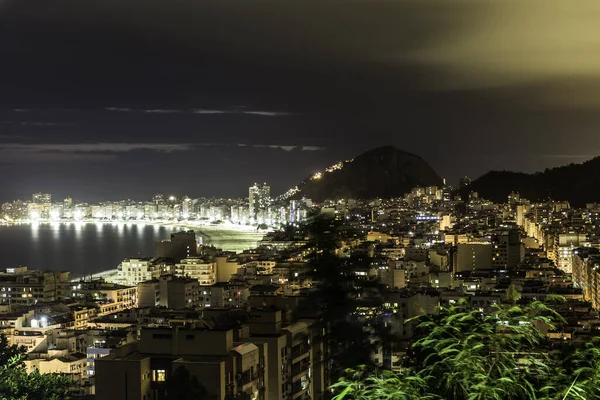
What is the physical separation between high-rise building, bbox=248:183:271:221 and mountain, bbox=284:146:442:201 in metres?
3.25

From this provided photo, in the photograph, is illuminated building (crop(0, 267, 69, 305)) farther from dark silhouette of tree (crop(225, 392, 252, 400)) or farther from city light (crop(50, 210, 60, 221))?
city light (crop(50, 210, 60, 221))

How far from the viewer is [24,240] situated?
4366cm

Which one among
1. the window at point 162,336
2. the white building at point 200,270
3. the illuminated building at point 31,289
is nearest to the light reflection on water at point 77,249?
the white building at point 200,270

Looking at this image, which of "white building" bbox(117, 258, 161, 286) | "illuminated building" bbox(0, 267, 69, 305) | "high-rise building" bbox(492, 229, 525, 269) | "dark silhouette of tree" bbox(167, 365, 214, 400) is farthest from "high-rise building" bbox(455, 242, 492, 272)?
"dark silhouette of tree" bbox(167, 365, 214, 400)

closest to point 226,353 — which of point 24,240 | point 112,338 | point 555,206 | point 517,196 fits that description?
point 112,338

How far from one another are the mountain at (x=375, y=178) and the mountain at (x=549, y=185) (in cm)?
816

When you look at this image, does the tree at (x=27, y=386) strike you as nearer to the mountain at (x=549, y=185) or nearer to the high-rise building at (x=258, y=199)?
the mountain at (x=549, y=185)

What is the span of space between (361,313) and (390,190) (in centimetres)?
5108

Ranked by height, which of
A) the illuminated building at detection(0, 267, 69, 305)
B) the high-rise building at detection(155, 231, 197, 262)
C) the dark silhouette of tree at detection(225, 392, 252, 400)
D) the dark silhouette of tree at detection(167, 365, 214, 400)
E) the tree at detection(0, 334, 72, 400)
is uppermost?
the high-rise building at detection(155, 231, 197, 262)

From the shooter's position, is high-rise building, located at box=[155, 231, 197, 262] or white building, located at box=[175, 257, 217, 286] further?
high-rise building, located at box=[155, 231, 197, 262]

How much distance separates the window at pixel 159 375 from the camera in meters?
4.56

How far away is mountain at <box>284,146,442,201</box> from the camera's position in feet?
174

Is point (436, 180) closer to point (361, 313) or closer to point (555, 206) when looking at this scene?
point (555, 206)

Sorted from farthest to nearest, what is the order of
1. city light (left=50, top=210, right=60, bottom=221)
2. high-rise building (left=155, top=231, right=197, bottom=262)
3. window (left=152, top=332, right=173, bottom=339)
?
city light (left=50, top=210, right=60, bottom=221) < high-rise building (left=155, top=231, right=197, bottom=262) < window (left=152, top=332, right=173, bottom=339)
